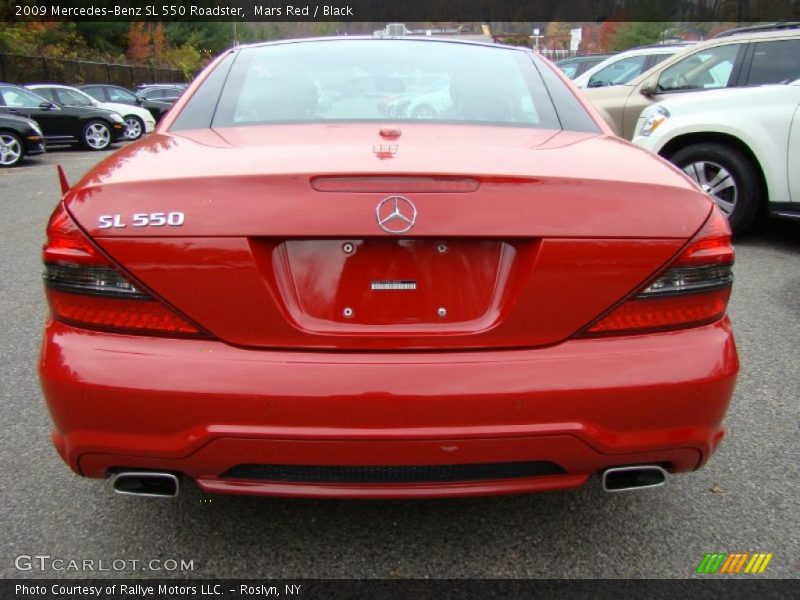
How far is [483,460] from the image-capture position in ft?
5.83

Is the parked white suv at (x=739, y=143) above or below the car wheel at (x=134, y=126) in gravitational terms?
above

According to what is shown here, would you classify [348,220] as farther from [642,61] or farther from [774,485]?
[642,61]

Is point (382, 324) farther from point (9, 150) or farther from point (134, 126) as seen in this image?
point (134, 126)

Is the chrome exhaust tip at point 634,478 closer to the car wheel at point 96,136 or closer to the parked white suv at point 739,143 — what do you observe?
the parked white suv at point 739,143

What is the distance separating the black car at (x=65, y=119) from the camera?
15.3 metres

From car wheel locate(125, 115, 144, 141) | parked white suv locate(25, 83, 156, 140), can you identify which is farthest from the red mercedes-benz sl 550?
car wheel locate(125, 115, 144, 141)

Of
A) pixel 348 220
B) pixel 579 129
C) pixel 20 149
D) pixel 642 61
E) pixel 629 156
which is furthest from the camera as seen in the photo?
pixel 20 149

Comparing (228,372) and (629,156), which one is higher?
(629,156)

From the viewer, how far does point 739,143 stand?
6055mm

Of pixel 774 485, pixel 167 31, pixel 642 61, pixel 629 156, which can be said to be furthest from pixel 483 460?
pixel 167 31

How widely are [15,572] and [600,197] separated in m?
2.02

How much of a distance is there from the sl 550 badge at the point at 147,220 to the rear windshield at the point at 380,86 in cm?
69

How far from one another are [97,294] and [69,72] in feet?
120

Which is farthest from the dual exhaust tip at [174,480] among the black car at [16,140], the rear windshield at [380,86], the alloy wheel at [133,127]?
the alloy wheel at [133,127]
